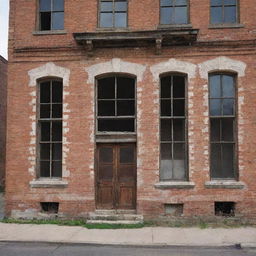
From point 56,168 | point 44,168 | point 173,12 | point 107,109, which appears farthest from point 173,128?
point 44,168

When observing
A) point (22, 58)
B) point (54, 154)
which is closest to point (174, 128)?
point (54, 154)

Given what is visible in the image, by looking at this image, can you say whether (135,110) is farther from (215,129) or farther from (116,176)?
(215,129)

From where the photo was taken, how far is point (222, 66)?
39.4 ft

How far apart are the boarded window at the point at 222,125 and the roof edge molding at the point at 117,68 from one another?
8.06ft

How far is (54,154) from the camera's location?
12.6 metres

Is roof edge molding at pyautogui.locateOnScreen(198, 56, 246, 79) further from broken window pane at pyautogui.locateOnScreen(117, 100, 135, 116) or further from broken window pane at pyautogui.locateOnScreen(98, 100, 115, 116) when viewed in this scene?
broken window pane at pyautogui.locateOnScreen(98, 100, 115, 116)

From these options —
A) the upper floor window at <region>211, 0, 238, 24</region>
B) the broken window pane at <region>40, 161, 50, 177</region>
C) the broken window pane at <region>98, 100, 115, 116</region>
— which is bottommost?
the broken window pane at <region>40, 161, 50, 177</region>

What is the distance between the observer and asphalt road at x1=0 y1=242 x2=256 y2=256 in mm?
8539

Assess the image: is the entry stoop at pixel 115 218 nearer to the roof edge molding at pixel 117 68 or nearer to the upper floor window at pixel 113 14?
the roof edge molding at pixel 117 68

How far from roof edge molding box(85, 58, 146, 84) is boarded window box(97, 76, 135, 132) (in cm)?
39

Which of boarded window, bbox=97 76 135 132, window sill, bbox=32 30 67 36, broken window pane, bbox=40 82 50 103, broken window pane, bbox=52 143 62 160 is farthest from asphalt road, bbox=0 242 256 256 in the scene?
window sill, bbox=32 30 67 36

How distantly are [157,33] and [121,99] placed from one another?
8.26 feet

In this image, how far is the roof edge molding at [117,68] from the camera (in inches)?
481

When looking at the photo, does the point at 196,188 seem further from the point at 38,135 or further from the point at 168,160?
the point at 38,135
